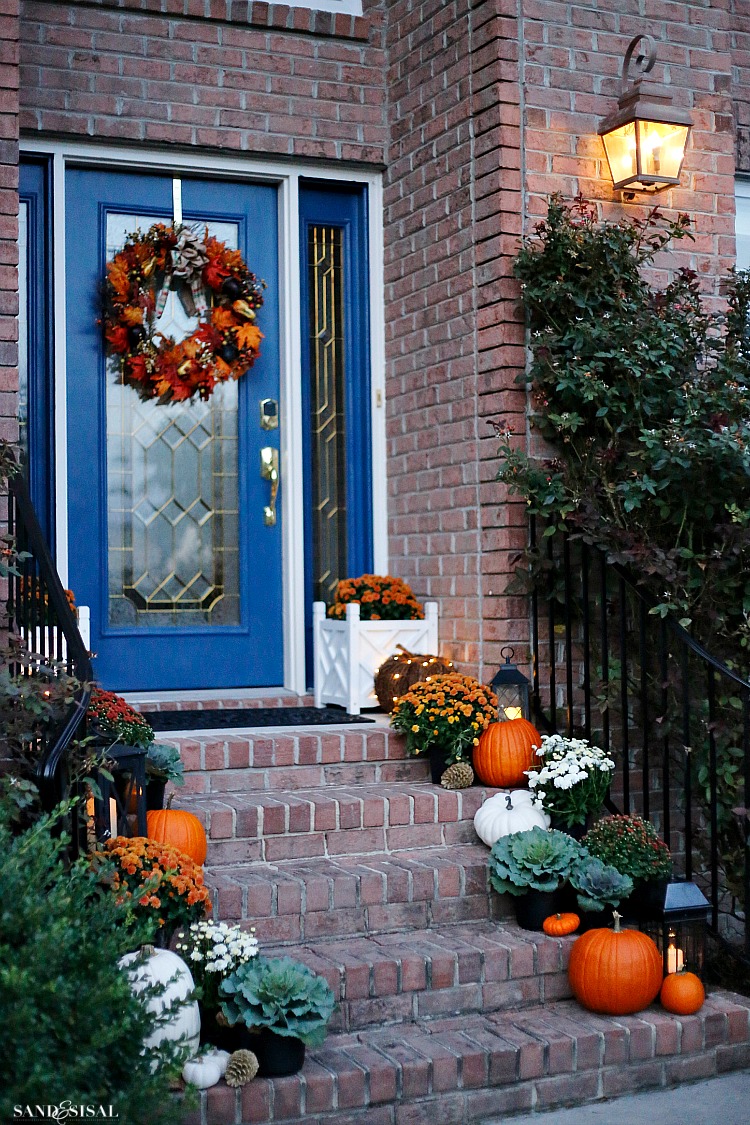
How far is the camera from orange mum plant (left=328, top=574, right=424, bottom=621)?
470cm

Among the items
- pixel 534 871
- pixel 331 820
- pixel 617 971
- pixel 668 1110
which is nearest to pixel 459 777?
pixel 331 820

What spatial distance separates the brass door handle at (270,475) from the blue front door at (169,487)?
0.02 m

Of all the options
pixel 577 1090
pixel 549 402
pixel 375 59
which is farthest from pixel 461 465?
pixel 577 1090

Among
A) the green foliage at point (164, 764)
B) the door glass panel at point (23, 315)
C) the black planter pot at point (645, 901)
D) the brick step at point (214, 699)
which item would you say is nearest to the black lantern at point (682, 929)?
the black planter pot at point (645, 901)

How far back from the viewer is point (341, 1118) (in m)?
2.75

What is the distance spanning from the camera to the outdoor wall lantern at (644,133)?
14.2 ft

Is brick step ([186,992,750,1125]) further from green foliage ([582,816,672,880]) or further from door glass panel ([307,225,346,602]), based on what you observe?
door glass panel ([307,225,346,602])

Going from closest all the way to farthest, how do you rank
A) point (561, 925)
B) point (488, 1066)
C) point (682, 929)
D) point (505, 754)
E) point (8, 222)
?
1. point (488, 1066)
2. point (682, 929)
3. point (561, 925)
4. point (8, 222)
5. point (505, 754)

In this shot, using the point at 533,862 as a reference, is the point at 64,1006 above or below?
above

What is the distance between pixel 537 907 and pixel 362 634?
4.81 feet

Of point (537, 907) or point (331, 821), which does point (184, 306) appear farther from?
point (537, 907)

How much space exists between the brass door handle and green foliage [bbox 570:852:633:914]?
2.18 meters

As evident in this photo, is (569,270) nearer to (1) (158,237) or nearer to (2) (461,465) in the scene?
(2) (461,465)

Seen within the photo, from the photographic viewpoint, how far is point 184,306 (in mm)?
4953
